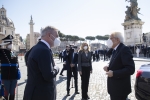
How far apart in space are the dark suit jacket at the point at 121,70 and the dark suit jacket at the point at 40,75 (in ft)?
4.27

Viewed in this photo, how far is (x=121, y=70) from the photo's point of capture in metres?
3.65

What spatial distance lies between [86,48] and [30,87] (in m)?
3.99

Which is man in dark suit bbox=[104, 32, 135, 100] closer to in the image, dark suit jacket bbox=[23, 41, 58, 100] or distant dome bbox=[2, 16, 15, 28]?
dark suit jacket bbox=[23, 41, 58, 100]

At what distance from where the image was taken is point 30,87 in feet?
10.3

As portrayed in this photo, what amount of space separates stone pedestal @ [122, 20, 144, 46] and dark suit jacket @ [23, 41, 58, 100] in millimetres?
37145

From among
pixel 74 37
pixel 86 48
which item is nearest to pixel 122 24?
pixel 86 48

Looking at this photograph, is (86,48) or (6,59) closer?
(6,59)

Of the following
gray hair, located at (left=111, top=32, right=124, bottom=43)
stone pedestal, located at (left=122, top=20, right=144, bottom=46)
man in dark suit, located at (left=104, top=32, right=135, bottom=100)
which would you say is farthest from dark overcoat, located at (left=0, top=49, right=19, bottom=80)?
stone pedestal, located at (left=122, top=20, right=144, bottom=46)

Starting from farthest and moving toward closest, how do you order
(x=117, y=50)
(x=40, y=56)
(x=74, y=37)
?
(x=74, y=37) < (x=117, y=50) < (x=40, y=56)

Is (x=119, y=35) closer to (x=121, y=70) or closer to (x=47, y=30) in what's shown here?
(x=121, y=70)

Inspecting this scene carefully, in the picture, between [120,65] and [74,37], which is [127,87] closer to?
[120,65]

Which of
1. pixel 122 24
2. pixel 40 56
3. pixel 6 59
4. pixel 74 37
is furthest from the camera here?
pixel 74 37

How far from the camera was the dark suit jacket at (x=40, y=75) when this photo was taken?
306 centimetres

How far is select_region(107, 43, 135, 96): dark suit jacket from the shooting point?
12.0 feet
